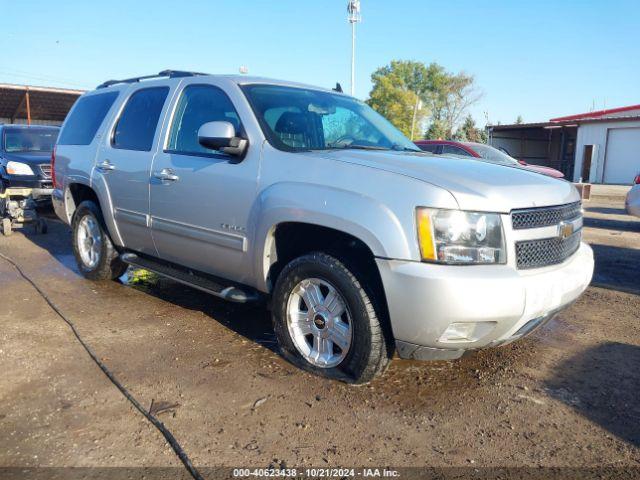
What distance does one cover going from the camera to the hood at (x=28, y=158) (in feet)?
31.2

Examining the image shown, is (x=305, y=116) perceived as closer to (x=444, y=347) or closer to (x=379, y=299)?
(x=379, y=299)

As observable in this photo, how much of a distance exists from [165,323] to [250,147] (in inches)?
67.4

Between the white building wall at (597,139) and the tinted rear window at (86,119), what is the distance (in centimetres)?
2709

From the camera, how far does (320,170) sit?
324 cm

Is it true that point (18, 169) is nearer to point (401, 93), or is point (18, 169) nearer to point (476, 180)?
point (476, 180)

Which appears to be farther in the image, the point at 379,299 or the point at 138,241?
the point at 138,241

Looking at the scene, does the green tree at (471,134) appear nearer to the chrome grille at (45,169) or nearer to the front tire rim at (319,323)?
the chrome grille at (45,169)

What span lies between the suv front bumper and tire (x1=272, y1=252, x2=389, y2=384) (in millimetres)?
186

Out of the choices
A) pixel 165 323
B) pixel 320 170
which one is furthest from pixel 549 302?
pixel 165 323

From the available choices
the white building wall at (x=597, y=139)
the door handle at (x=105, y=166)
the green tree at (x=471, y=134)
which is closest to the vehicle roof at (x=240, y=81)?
the door handle at (x=105, y=166)

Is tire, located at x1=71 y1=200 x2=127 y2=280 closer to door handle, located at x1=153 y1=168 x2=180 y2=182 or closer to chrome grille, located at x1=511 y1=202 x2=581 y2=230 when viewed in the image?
door handle, located at x1=153 y1=168 x2=180 y2=182

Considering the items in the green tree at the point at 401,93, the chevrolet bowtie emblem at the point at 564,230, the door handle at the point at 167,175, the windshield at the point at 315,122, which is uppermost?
the green tree at the point at 401,93

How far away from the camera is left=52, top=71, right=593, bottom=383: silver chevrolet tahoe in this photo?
9.27 ft

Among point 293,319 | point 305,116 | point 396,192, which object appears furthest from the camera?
point 305,116
